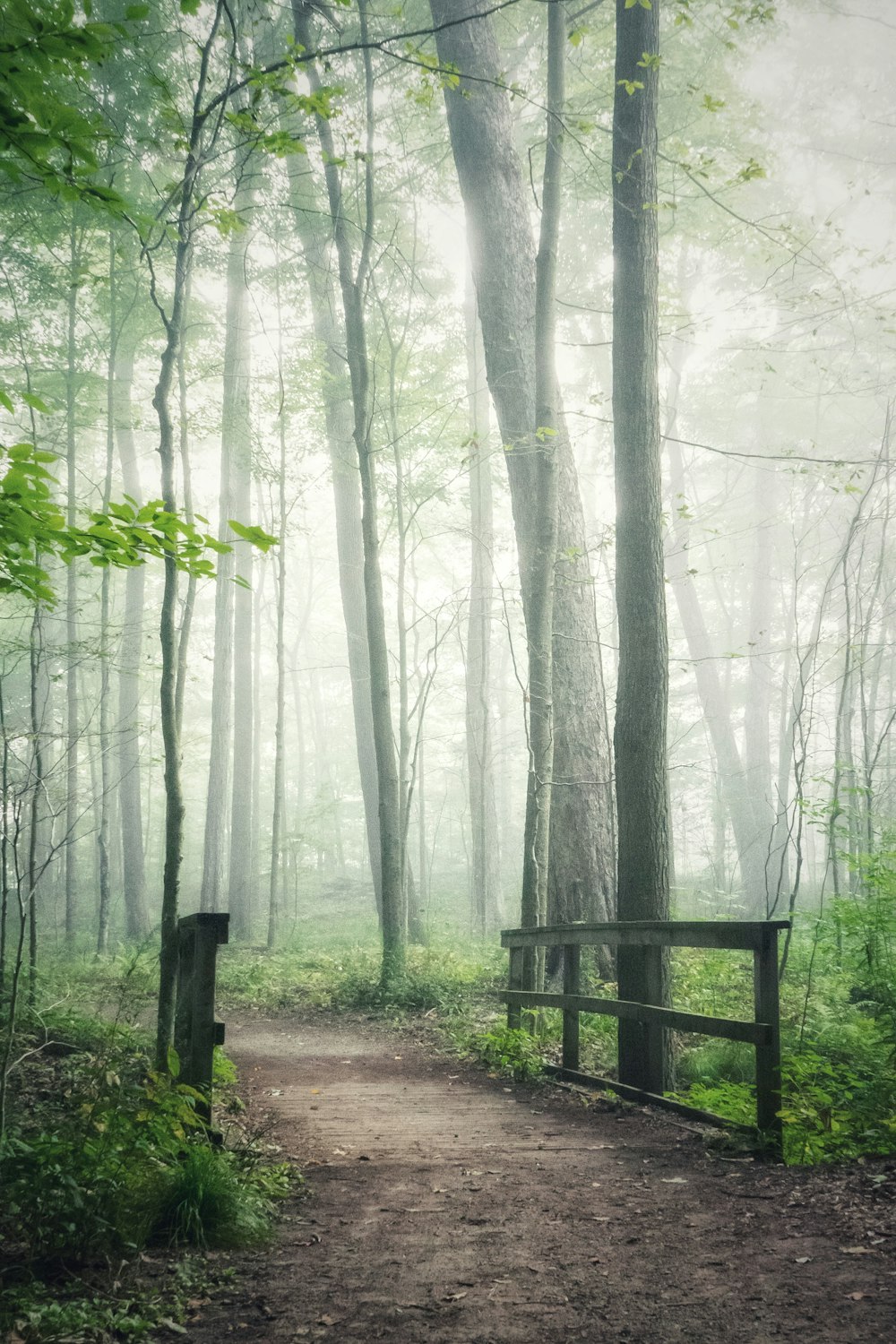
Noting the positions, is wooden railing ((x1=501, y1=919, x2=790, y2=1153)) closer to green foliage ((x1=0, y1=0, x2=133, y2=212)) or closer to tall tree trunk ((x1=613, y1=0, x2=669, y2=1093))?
tall tree trunk ((x1=613, y1=0, x2=669, y2=1093))

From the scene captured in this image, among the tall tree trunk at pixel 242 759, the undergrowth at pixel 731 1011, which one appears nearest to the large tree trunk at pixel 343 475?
the tall tree trunk at pixel 242 759

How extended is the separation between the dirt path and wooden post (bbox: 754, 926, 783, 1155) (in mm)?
262

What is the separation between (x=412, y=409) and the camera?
15969 mm

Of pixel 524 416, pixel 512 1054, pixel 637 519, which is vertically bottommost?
pixel 512 1054

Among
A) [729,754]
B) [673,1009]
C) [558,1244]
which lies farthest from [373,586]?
[729,754]

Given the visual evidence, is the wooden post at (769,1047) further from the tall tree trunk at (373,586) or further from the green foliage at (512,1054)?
the tall tree trunk at (373,586)

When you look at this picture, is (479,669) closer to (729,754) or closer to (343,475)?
(343,475)

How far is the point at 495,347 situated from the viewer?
9.73 metres

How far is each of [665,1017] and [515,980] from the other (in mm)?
2644

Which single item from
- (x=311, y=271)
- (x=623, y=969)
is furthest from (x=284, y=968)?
(x=311, y=271)

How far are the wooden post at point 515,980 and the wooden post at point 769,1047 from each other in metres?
3.27

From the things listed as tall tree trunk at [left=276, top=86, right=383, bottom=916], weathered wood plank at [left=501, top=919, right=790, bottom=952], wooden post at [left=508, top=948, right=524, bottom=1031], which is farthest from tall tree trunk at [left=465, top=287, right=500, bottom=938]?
weathered wood plank at [left=501, top=919, right=790, bottom=952]

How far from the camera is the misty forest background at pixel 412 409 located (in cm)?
502

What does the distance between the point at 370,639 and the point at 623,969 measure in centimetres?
587
